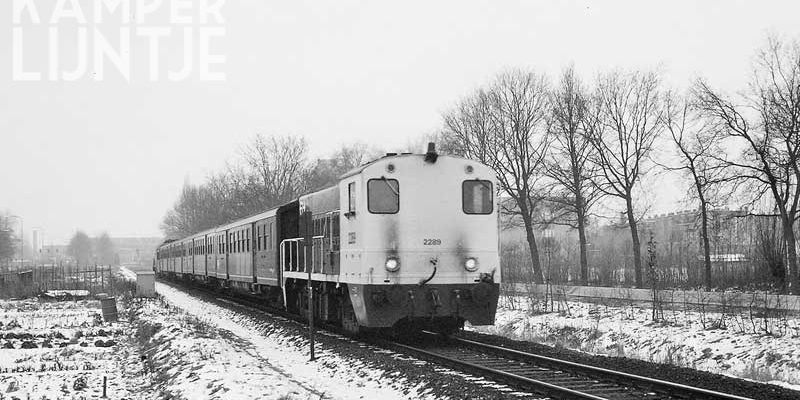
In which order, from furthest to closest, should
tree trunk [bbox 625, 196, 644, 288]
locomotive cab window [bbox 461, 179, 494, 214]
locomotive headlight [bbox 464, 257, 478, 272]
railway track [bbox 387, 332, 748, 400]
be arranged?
tree trunk [bbox 625, 196, 644, 288] < locomotive cab window [bbox 461, 179, 494, 214] < locomotive headlight [bbox 464, 257, 478, 272] < railway track [bbox 387, 332, 748, 400]

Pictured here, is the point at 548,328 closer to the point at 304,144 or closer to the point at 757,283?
the point at 757,283

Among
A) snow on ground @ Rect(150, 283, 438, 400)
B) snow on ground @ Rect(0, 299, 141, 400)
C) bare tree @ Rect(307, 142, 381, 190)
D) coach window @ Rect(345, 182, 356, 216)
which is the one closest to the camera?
snow on ground @ Rect(150, 283, 438, 400)

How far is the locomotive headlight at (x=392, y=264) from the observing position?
13.6m

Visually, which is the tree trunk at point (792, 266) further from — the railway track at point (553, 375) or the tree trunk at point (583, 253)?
the railway track at point (553, 375)

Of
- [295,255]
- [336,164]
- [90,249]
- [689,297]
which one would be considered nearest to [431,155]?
[295,255]

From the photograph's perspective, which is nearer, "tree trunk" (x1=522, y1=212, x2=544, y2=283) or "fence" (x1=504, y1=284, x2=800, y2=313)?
"fence" (x1=504, y1=284, x2=800, y2=313)

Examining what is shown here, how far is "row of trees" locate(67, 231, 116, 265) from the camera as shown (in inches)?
6250

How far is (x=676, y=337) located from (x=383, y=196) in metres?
7.24

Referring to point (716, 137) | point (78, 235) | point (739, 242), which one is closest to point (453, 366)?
point (739, 242)

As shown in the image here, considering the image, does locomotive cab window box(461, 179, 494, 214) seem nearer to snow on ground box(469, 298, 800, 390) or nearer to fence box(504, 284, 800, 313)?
snow on ground box(469, 298, 800, 390)

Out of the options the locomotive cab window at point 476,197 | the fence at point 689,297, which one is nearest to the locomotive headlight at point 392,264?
the locomotive cab window at point 476,197

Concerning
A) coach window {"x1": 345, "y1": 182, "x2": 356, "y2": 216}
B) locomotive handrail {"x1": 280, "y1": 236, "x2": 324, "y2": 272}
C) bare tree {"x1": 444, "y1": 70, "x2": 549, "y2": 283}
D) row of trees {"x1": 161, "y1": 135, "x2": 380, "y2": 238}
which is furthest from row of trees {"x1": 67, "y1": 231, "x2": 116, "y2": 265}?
coach window {"x1": 345, "y1": 182, "x2": 356, "y2": 216}

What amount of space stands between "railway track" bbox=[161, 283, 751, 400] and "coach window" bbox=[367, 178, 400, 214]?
101 inches

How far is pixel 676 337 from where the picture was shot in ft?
53.0
